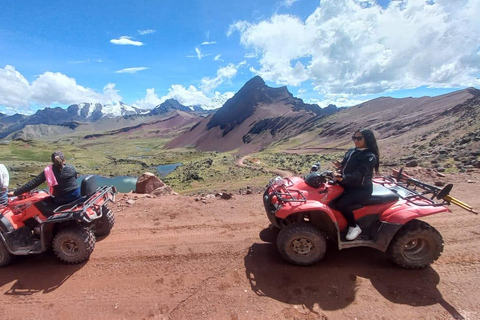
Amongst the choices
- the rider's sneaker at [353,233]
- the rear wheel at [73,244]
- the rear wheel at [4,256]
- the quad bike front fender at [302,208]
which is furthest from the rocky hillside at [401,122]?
the rear wheel at [4,256]

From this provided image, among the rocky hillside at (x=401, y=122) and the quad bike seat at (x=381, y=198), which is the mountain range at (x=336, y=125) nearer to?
the rocky hillside at (x=401, y=122)

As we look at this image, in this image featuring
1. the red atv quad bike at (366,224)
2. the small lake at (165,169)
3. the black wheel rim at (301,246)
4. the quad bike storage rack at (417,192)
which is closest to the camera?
the quad bike storage rack at (417,192)

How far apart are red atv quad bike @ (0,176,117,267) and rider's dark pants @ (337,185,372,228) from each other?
5.35 metres

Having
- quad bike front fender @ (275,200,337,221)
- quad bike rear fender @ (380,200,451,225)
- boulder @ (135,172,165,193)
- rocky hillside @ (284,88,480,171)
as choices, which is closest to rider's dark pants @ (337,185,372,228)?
quad bike front fender @ (275,200,337,221)

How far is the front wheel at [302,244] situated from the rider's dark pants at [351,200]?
65 centimetres

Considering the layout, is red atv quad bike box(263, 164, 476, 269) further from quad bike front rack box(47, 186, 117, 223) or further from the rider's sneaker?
quad bike front rack box(47, 186, 117, 223)

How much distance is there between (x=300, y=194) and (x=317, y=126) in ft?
302

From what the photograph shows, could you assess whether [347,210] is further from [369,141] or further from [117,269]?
[117,269]

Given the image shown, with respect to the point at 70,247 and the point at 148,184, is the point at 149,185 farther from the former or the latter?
the point at 70,247

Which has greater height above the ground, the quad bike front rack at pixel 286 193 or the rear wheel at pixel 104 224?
the quad bike front rack at pixel 286 193

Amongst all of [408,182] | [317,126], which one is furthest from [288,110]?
[408,182]

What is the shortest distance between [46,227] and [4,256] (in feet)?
3.24

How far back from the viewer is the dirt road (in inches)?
173

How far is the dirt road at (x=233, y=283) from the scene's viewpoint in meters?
4.40
